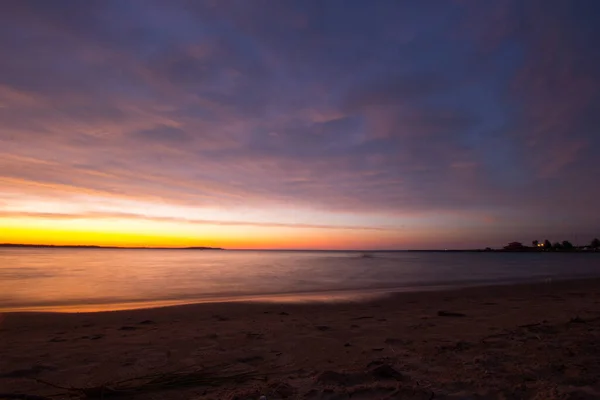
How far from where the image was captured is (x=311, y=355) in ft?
17.3

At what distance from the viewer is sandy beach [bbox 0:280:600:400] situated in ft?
12.4

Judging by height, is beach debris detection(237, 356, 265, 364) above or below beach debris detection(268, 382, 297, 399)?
below

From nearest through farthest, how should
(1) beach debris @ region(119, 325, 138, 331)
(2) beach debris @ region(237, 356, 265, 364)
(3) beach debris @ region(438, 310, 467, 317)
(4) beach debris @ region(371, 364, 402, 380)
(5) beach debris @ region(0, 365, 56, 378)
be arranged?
(4) beach debris @ region(371, 364, 402, 380) < (5) beach debris @ region(0, 365, 56, 378) < (2) beach debris @ region(237, 356, 265, 364) < (1) beach debris @ region(119, 325, 138, 331) < (3) beach debris @ region(438, 310, 467, 317)

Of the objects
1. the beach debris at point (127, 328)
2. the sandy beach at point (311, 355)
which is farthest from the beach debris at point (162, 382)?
the beach debris at point (127, 328)

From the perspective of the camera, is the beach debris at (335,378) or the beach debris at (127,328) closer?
the beach debris at (335,378)

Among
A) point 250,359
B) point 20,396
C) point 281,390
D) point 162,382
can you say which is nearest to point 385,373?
point 281,390

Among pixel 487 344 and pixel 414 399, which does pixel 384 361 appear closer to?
pixel 414 399

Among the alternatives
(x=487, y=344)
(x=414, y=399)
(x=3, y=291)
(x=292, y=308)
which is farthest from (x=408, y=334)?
(x=3, y=291)

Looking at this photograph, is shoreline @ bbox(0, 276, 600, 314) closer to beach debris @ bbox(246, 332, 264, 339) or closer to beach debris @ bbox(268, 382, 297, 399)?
beach debris @ bbox(246, 332, 264, 339)

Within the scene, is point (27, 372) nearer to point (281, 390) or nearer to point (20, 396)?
point (20, 396)

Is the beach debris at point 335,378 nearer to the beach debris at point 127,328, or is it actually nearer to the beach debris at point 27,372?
the beach debris at point 27,372

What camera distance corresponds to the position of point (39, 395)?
12.4 ft

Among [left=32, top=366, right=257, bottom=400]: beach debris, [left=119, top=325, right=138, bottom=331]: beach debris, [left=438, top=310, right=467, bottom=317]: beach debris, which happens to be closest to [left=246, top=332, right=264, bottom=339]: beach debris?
[left=32, top=366, right=257, bottom=400]: beach debris

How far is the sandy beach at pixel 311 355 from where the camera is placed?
12.4 feet
